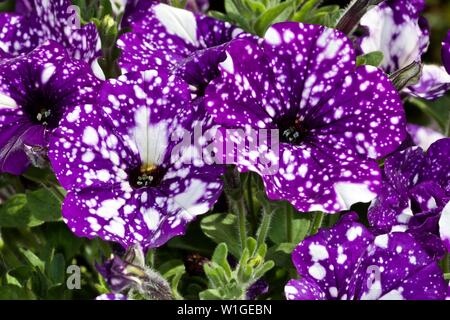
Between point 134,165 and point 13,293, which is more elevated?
point 134,165

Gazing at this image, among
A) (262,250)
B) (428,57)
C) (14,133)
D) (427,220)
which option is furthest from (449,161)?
(428,57)

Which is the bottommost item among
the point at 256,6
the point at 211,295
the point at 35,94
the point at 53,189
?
the point at 211,295

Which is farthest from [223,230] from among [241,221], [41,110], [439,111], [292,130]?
[439,111]

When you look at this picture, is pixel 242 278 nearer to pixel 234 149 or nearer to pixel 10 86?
pixel 234 149

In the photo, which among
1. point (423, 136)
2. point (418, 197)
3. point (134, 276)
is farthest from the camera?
point (423, 136)

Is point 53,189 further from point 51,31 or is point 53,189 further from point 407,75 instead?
point 407,75
